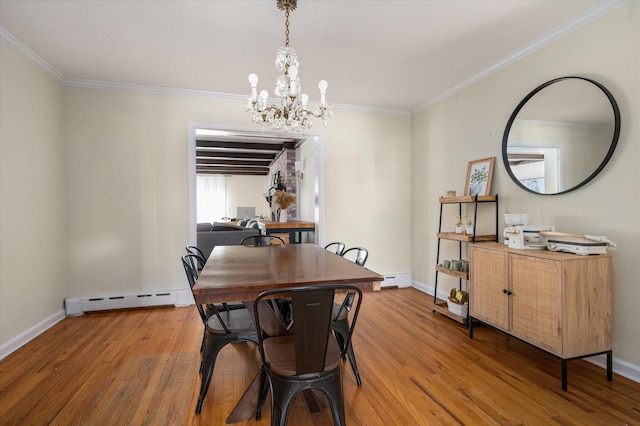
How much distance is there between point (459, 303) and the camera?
3.06m

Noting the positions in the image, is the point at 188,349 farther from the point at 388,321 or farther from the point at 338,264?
the point at 388,321

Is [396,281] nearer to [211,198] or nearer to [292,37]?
[292,37]

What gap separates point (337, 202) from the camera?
14.0 feet

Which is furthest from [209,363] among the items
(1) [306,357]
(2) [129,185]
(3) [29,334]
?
(2) [129,185]

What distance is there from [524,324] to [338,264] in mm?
1453

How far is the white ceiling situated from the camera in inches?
85.9

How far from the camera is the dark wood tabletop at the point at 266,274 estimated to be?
142 cm

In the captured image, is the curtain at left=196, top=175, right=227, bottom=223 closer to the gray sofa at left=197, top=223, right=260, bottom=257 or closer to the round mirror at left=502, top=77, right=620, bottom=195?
the gray sofa at left=197, top=223, right=260, bottom=257

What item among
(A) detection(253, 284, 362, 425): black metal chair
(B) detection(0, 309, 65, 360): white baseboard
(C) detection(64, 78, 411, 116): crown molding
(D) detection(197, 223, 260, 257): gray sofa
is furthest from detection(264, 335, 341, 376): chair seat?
(D) detection(197, 223, 260, 257): gray sofa

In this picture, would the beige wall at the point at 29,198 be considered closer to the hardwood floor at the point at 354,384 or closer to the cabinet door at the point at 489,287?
the hardwood floor at the point at 354,384

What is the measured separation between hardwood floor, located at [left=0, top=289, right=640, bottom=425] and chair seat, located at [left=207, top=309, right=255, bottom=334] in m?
0.44

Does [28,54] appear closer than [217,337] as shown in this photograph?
No

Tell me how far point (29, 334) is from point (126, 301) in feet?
2.95

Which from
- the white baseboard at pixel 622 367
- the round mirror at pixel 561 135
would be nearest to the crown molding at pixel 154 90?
the round mirror at pixel 561 135
